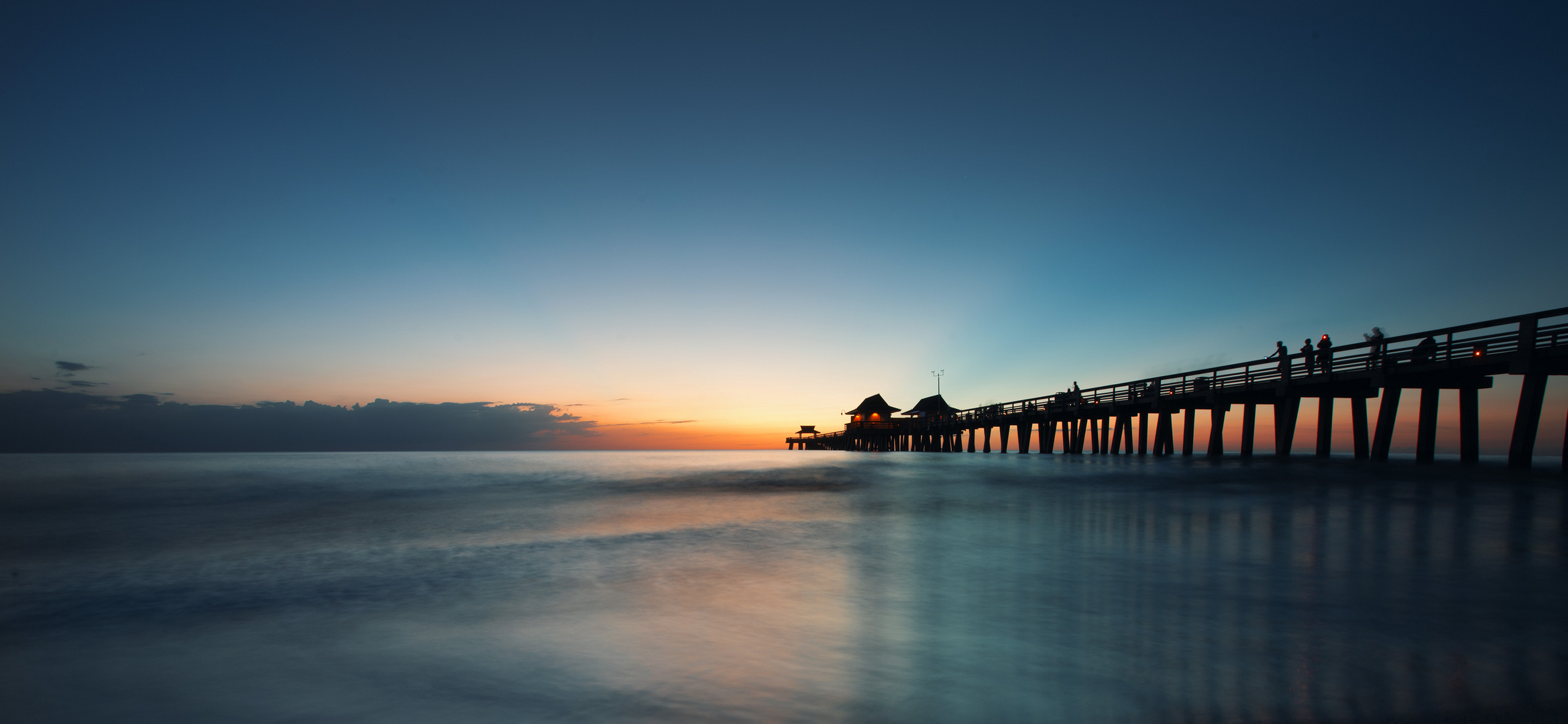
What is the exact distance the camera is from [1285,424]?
20672mm

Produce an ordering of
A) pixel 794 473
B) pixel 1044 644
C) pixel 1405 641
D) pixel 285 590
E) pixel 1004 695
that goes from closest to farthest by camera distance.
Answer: pixel 1004 695 → pixel 1405 641 → pixel 1044 644 → pixel 285 590 → pixel 794 473

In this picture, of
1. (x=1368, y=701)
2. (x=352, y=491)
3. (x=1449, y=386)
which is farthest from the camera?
(x=352, y=491)

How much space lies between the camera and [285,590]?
7449 mm

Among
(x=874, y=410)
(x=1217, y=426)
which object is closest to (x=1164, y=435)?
(x=1217, y=426)

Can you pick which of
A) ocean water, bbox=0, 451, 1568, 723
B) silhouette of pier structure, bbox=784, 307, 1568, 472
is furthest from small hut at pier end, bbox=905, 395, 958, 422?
ocean water, bbox=0, 451, 1568, 723

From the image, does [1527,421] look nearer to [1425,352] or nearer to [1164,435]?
[1425,352]

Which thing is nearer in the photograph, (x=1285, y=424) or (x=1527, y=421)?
(x=1527, y=421)

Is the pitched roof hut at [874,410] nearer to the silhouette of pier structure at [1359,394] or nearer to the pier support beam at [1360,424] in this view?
the silhouette of pier structure at [1359,394]

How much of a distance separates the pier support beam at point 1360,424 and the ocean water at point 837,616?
21.6 ft

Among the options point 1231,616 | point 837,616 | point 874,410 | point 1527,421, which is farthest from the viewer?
point 874,410

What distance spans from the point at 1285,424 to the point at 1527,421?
7449 millimetres

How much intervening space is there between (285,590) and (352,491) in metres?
19.8

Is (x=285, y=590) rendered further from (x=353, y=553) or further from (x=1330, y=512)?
(x=1330, y=512)

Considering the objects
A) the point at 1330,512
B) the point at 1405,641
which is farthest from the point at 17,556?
the point at 1330,512
